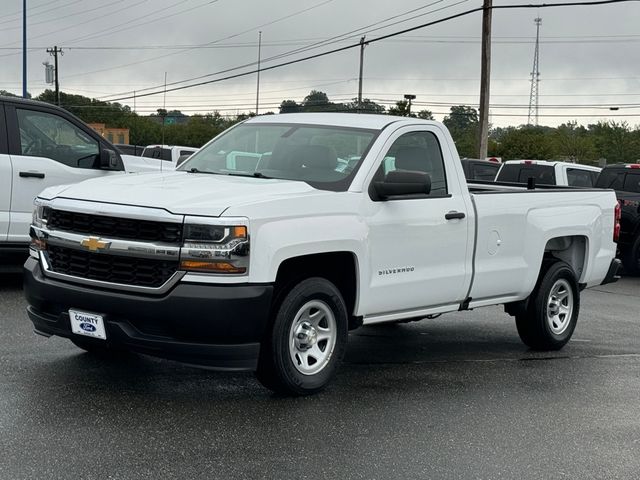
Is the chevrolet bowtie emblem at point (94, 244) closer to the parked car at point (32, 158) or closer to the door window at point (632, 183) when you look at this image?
the parked car at point (32, 158)

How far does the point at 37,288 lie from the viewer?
621 centimetres

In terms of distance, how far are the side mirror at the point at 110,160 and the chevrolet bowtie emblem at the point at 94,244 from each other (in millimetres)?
5054

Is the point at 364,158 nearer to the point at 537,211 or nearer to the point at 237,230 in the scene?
the point at 237,230

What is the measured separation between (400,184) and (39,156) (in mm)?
5411

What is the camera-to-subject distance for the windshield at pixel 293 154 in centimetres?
686

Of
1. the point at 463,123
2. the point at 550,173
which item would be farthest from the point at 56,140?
the point at 463,123

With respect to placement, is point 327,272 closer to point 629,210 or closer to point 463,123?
point 629,210

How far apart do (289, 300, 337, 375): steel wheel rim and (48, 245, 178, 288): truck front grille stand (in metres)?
0.95

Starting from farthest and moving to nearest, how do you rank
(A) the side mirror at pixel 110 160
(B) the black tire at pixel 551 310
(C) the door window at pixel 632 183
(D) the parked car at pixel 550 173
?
1. (D) the parked car at pixel 550 173
2. (C) the door window at pixel 632 183
3. (A) the side mirror at pixel 110 160
4. (B) the black tire at pixel 551 310

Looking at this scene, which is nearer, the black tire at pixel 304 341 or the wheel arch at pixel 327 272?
the black tire at pixel 304 341

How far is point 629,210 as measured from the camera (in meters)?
16.0

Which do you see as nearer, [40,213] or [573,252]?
[40,213]

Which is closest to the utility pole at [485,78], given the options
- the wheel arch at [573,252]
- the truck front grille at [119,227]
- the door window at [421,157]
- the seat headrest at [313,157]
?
the wheel arch at [573,252]

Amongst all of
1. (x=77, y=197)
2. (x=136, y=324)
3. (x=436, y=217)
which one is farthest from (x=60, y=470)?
(x=436, y=217)
